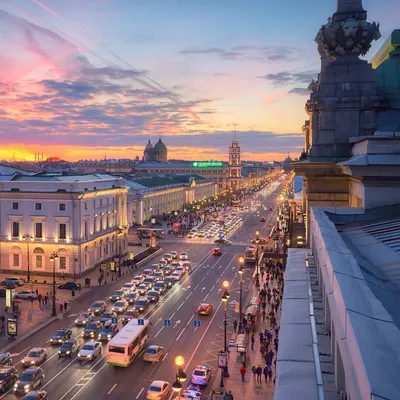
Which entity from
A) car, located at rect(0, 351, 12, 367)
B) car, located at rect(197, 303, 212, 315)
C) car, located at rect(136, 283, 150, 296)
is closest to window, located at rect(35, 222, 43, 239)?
car, located at rect(136, 283, 150, 296)

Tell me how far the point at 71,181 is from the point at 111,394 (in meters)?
40.4

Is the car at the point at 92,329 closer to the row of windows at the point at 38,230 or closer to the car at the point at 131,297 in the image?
the car at the point at 131,297

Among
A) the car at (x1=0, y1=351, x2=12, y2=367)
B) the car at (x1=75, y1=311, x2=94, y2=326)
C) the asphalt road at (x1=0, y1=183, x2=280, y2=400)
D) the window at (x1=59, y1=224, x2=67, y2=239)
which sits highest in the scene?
the window at (x1=59, y1=224, x2=67, y2=239)

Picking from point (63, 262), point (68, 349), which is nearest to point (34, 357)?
point (68, 349)

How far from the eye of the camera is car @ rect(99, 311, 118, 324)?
40656 millimetres

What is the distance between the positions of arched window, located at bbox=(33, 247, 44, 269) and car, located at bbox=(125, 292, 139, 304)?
1831 centimetres

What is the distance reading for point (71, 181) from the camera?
6381cm

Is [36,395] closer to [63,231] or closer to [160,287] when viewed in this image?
[160,287]

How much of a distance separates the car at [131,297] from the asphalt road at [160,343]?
249 cm

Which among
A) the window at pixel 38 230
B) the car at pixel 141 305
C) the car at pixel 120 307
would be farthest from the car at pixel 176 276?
Answer: the window at pixel 38 230

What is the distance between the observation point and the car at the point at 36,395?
84.2ft

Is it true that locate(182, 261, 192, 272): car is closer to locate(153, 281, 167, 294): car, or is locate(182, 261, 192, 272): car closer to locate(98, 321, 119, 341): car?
locate(153, 281, 167, 294): car

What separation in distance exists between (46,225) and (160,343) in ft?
104

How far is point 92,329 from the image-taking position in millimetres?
38188
